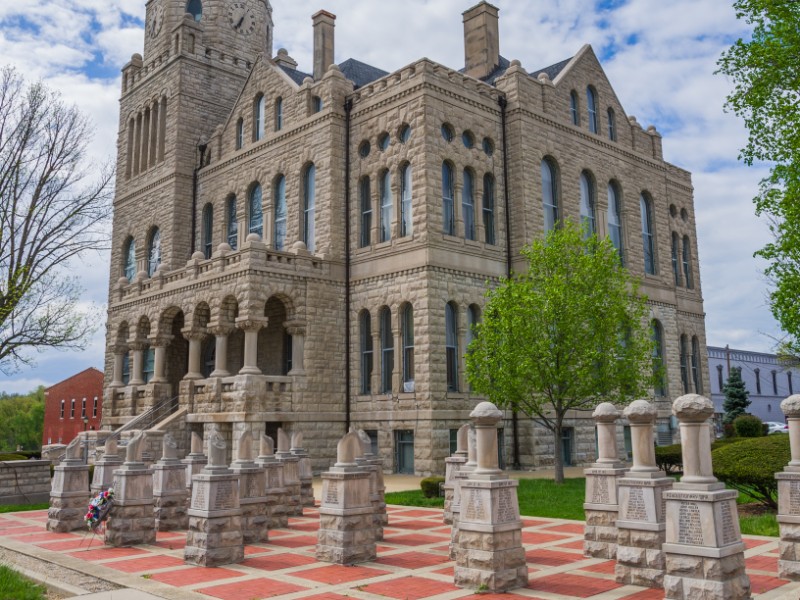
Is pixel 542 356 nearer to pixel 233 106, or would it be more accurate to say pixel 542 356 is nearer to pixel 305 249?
pixel 305 249

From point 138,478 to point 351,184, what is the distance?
16902 mm

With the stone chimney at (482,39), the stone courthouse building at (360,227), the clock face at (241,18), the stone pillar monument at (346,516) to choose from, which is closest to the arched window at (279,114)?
the stone courthouse building at (360,227)

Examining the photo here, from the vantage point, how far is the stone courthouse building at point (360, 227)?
2538 cm

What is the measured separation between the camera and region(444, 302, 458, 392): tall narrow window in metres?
25.4

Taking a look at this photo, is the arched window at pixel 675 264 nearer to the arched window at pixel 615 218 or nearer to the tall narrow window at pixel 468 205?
the arched window at pixel 615 218

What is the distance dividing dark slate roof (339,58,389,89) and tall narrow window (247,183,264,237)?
248 inches

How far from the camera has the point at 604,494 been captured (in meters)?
11.3

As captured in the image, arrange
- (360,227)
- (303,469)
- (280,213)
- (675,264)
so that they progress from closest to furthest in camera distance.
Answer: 1. (303,469)
2. (360,227)
3. (280,213)
4. (675,264)

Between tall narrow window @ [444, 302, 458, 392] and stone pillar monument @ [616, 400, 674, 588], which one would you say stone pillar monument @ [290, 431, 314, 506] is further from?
stone pillar monument @ [616, 400, 674, 588]

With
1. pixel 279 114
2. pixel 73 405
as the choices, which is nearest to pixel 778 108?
pixel 279 114

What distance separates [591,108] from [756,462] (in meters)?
21.5

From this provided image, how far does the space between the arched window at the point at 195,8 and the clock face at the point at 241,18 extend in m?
1.69

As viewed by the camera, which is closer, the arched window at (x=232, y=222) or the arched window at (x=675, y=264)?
the arched window at (x=232, y=222)

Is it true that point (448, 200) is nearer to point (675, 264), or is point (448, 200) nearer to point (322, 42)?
point (322, 42)
